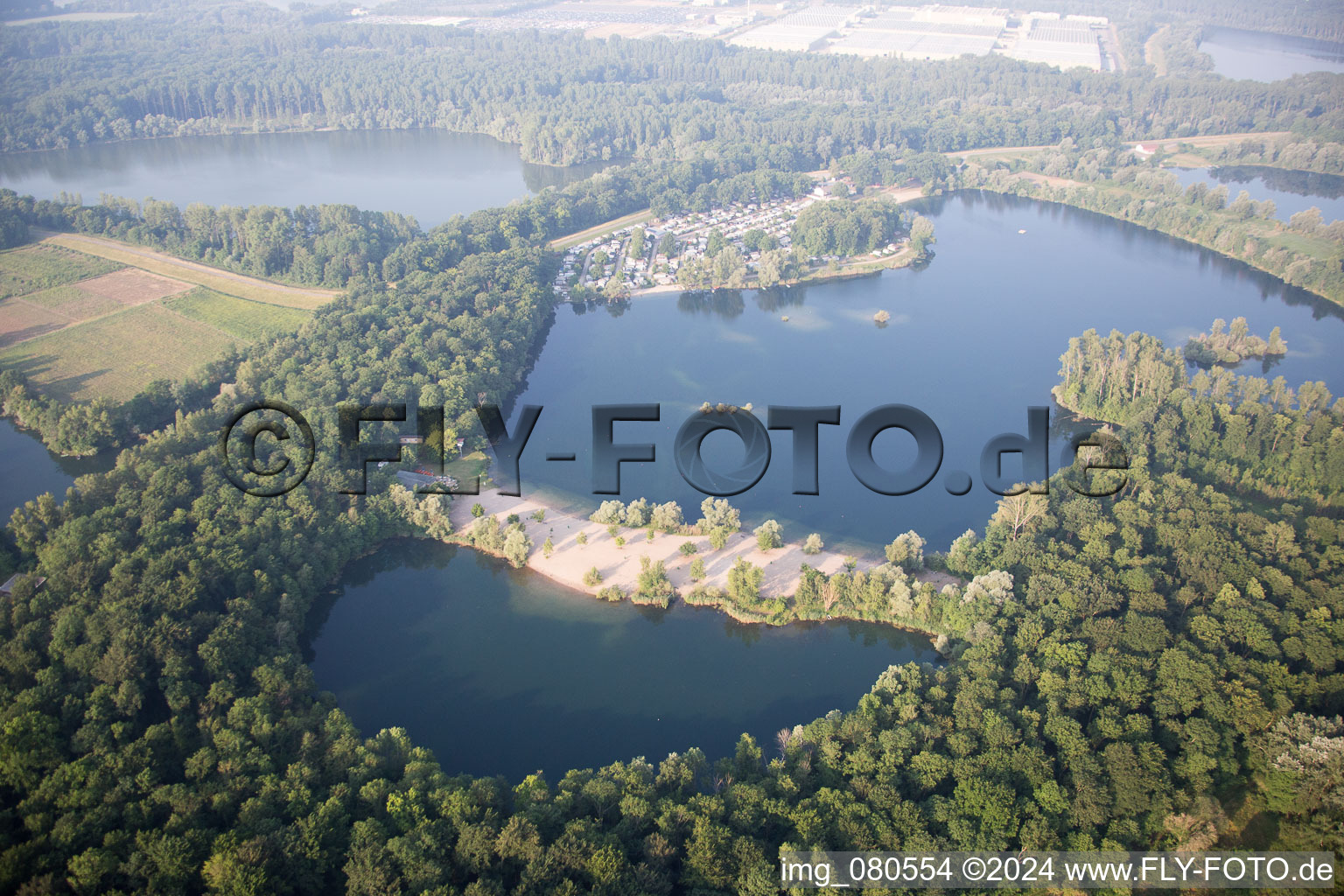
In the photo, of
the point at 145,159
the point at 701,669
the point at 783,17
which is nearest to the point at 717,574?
the point at 701,669

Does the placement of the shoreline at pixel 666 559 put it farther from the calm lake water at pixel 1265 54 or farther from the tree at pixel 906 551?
the calm lake water at pixel 1265 54

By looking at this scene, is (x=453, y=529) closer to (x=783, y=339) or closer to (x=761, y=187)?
(x=783, y=339)

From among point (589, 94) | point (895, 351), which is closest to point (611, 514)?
point (895, 351)

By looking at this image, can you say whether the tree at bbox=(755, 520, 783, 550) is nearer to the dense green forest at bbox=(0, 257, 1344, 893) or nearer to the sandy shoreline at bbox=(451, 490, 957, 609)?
the sandy shoreline at bbox=(451, 490, 957, 609)

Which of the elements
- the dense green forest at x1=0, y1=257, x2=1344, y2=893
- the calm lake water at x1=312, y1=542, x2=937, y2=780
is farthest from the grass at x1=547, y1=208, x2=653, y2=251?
the calm lake water at x1=312, y1=542, x2=937, y2=780

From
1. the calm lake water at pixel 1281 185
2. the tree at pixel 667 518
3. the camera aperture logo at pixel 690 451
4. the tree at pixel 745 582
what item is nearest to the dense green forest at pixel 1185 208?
the calm lake water at pixel 1281 185
